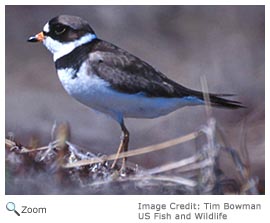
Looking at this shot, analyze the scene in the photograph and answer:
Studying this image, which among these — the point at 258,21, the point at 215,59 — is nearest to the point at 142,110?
the point at 215,59

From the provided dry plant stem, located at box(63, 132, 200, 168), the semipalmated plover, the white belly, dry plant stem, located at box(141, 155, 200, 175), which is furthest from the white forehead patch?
dry plant stem, located at box(141, 155, 200, 175)

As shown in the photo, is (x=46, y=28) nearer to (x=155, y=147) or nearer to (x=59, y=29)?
(x=59, y=29)

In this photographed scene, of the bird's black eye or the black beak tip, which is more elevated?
the bird's black eye

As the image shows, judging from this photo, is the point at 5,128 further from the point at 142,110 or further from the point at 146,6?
the point at 146,6

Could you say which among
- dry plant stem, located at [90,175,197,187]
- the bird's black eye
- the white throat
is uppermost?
the bird's black eye

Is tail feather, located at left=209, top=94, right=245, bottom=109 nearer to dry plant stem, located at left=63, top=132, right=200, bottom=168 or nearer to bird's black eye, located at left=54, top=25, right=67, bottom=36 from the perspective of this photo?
dry plant stem, located at left=63, top=132, right=200, bottom=168
